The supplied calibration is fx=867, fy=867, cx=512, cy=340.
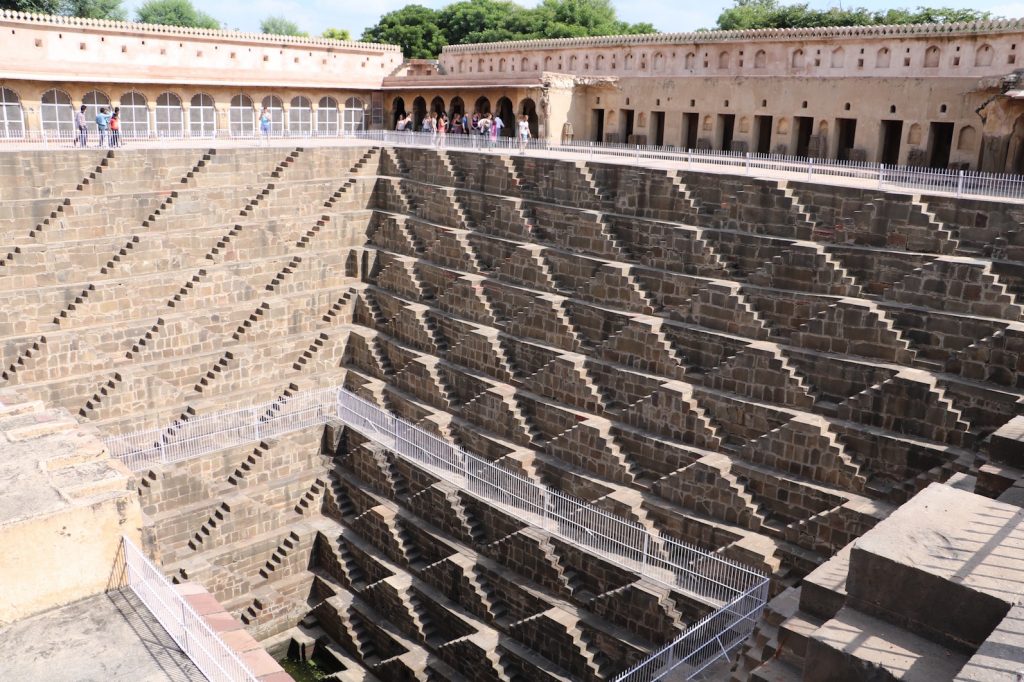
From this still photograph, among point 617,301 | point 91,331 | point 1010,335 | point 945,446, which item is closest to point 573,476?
point 617,301

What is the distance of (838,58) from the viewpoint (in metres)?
22.3

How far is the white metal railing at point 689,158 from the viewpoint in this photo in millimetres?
14758

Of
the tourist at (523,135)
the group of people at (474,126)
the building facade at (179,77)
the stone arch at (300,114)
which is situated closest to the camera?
the tourist at (523,135)

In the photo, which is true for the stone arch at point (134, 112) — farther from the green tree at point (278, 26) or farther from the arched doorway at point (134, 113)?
the green tree at point (278, 26)

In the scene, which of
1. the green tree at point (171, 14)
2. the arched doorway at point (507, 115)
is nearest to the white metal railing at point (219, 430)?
the arched doorway at point (507, 115)

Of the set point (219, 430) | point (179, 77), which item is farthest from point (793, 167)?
point (179, 77)

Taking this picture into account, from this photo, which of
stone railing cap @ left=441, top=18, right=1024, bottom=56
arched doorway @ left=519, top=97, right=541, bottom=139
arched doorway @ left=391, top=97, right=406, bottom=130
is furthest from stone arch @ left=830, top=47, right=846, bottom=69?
arched doorway @ left=391, top=97, right=406, bottom=130

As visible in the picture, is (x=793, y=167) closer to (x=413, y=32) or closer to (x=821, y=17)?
(x=821, y=17)

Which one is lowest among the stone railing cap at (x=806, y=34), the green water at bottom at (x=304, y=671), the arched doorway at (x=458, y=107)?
the green water at bottom at (x=304, y=671)

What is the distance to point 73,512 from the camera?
7.83m

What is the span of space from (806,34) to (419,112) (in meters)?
15.1

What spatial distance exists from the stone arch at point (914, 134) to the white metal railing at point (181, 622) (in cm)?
1823

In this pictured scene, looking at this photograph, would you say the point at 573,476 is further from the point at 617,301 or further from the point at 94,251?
the point at 94,251

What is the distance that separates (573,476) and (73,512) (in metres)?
9.46
